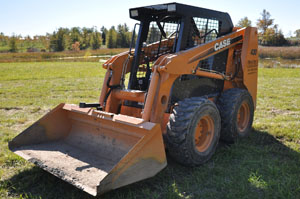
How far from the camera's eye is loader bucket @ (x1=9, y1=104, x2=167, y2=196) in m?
3.13

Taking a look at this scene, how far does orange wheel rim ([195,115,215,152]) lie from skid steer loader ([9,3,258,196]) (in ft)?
0.05

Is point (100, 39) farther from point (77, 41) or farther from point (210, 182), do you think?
point (210, 182)

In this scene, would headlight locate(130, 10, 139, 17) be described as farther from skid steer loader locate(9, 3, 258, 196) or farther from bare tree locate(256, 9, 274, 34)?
bare tree locate(256, 9, 274, 34)

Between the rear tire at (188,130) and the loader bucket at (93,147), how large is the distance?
1.14 feet

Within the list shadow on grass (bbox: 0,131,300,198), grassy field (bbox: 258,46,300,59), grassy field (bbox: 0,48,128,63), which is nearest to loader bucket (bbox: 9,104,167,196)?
shadow on grass (bbox: 0,131,300,198)

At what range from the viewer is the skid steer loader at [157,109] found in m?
3.43

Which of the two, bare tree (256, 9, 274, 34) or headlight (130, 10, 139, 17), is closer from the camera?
headlight (130, 10, 139, 17)

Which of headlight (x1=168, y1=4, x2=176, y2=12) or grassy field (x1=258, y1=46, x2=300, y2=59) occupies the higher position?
grassy field (x1=258, y1=46, x2=300, y2=59)

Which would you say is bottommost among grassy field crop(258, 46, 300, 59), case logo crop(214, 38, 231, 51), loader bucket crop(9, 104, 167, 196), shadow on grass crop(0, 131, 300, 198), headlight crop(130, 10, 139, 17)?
shadow on grass crop(0, 131, 300, 198)

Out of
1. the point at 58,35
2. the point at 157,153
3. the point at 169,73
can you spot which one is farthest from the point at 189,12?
the point at 58,35

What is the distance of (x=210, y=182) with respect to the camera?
364 cm

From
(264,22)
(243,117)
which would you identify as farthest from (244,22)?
(243,117)

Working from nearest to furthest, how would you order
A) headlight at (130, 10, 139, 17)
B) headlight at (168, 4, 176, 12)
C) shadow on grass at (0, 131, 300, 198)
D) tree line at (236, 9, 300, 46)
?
shadow on grass at (0, 131, 300, 198)
headlight at (168, 4, 176, 12)
headlight at (130, 10, 139, 17)
tree line at (236, 9, 300, 46)

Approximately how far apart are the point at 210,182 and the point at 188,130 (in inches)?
27.1
